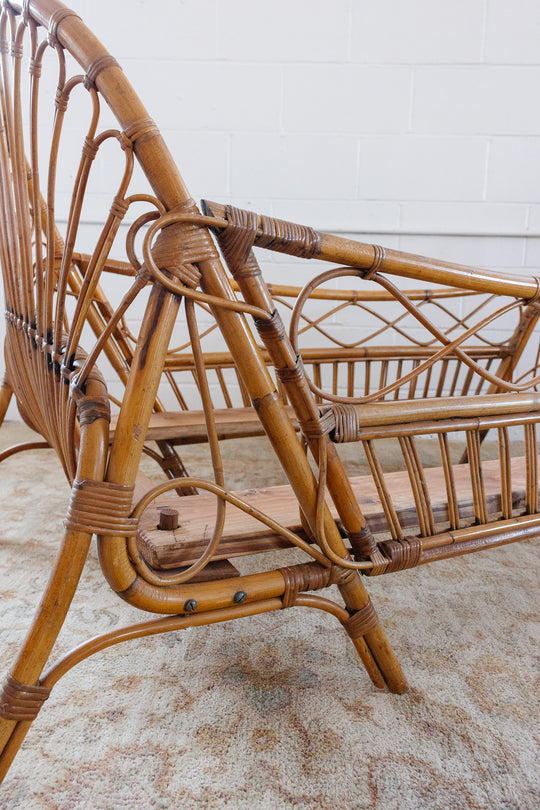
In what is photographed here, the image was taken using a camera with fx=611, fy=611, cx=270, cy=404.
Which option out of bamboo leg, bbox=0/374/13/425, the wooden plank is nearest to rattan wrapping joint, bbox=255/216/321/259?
the wooden plank

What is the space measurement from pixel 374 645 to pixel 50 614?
0.44 metres

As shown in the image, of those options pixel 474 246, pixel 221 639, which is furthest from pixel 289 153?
pixel 221 639

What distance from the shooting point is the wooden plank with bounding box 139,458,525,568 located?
70 cm

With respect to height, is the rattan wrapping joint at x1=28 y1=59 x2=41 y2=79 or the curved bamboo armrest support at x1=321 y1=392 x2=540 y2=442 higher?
the rattan wrapping joint at x1=28 y1=59 x2=41 y2=79

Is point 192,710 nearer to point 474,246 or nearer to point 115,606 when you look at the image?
point 115,606

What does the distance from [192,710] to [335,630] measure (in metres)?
0.30

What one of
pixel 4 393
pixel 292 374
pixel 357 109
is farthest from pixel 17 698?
pixel 357 109

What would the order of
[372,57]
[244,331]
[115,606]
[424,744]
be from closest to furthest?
[244,331]
[424,744]
[115,606]
[372,57]

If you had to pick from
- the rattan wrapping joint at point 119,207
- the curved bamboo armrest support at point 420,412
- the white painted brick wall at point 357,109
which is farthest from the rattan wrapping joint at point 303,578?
the white painted brick wall at point 357,109

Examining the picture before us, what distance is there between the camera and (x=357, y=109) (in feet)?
7.44

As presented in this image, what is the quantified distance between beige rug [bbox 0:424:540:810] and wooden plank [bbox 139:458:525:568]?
0.24 m

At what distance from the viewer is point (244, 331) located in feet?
2.08

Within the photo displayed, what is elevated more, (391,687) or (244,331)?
(244,331)

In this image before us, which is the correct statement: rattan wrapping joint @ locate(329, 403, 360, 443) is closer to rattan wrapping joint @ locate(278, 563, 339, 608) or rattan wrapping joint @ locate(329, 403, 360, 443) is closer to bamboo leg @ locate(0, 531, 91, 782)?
rattan wrapping joint @ locate(278, 563, 339, 608)
